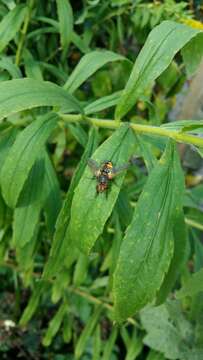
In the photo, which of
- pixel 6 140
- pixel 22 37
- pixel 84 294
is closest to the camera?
pixel 6 140

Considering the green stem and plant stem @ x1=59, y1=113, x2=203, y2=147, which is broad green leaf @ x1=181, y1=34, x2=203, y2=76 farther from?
the green stem

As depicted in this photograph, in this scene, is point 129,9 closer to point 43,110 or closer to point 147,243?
point 43,110

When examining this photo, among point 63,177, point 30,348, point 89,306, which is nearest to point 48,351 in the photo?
point 30,348

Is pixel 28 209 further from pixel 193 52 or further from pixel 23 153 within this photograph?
pixel 193 52

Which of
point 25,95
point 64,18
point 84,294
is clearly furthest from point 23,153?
point 84,294

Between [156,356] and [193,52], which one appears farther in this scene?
Answer: [156,356]

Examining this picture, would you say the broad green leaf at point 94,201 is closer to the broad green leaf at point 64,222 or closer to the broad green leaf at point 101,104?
the broad green leaf at point 64,222

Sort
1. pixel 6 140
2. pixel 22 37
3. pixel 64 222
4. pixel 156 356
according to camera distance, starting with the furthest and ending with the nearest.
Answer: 1. pixel 156 356
2. pixel 22 37
3. pixel 6 140
4. pixel 64 222

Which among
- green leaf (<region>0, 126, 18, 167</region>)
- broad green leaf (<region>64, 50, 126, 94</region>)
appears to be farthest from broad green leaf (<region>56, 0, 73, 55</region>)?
green leaf (<region>0, 126, 18, 167</region>)
